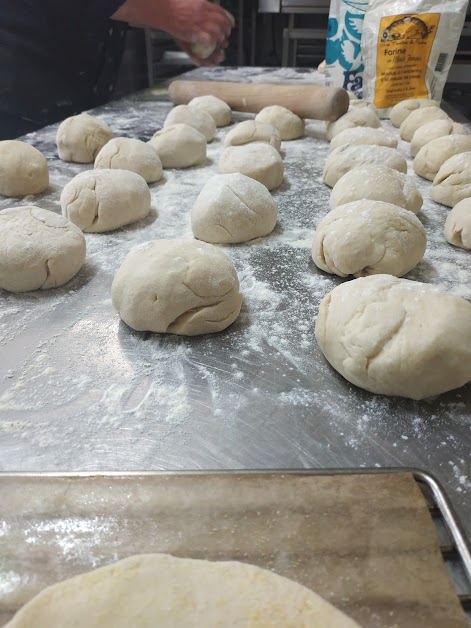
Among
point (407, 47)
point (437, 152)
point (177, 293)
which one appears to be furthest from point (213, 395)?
point (407, 47)

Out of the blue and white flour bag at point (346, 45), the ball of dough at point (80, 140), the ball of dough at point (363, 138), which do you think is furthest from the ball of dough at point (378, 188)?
the blue and white flour bag at point (346, 45)

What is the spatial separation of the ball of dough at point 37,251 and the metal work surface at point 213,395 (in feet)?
0.17

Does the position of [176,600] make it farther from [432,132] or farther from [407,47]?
[407,47]

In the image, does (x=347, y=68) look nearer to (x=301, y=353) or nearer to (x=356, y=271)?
(x=356, y=271)

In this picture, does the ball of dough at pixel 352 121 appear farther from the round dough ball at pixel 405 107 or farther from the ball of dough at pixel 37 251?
the ball of dough at pixel 37 251

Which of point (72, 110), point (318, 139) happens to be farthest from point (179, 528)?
point (72, 110)

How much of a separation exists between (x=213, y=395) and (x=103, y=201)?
40.2 inches

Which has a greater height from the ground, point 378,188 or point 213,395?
point 378,188

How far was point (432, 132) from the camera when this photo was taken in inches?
101

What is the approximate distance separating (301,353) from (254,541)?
599 mm

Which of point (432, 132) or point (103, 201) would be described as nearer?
point (103, 201)

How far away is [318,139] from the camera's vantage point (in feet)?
9.96

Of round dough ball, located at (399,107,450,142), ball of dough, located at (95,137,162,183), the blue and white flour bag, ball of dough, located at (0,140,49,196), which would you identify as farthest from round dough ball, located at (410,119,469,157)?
ball of dough, located at (0,140,49,196)

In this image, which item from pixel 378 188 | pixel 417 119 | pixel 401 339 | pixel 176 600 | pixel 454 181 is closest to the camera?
pixel 176 600
